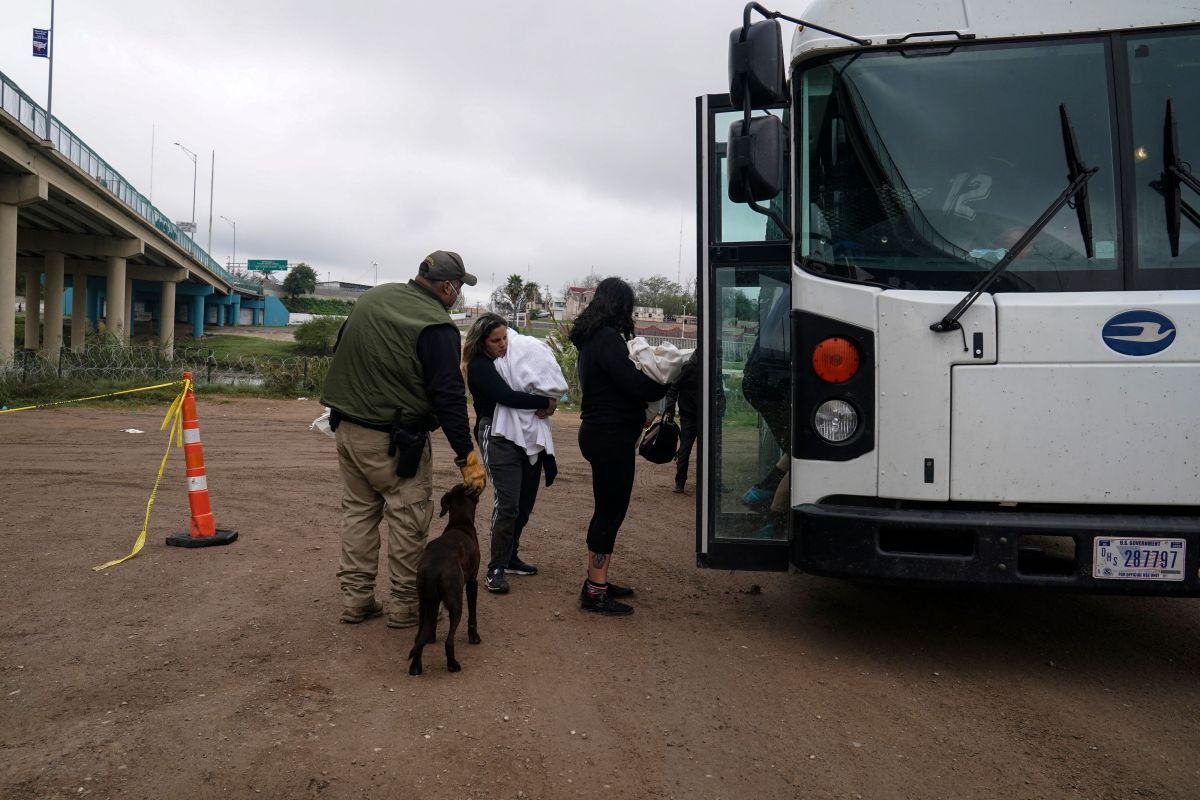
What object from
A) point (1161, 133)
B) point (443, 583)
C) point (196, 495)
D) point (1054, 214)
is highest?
point (1161, 133)

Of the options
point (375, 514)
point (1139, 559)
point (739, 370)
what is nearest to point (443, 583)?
point (375, 514)

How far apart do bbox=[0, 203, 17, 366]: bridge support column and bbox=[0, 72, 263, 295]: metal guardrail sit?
2480 millimetres

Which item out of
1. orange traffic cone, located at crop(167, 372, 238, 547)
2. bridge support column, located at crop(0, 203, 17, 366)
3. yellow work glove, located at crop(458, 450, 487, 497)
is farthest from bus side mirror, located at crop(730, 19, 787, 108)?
bridge support column, located at crop(0, 203, 17, 366)

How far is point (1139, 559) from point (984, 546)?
26.0 inches

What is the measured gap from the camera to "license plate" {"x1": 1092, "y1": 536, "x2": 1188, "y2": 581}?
13.7 feet

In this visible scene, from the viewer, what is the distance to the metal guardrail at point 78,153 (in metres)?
24.6

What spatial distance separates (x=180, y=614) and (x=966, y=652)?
4.41 meters

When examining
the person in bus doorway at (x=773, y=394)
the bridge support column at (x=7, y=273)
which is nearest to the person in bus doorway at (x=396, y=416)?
the person in bus doorway at (x=773, y=394)

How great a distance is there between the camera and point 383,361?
16.7 ft

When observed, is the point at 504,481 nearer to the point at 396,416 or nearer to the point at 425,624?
the point at 396,416

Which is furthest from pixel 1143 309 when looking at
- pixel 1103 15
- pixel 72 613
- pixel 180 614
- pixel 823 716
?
pixel 72 613

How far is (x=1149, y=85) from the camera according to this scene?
443 cm

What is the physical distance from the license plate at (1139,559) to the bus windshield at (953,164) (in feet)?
3.82

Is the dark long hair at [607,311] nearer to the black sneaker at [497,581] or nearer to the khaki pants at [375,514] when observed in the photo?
the khaki pants at [375,514]
